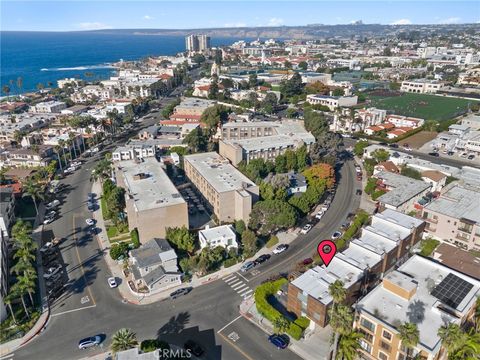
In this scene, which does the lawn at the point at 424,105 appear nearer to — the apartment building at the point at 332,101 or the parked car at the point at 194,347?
the apartment building at the point at 332,101

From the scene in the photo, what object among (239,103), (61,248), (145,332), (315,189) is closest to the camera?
(145,332)

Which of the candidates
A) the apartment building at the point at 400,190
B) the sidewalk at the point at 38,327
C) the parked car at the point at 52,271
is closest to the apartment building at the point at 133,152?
the sidewalk at the point at 38,327

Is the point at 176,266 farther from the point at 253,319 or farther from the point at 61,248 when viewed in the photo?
the point at 61,248

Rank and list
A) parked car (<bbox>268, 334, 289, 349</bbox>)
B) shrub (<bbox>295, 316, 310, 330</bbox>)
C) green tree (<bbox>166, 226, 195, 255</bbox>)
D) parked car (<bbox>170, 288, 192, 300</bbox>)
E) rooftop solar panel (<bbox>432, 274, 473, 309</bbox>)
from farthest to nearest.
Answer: green tree (<bbox>166, 226, 195, 255</bbox>) → parked car (<bbox>170, 288, 192, 300</bbox>) → shrub (<bbox>295, 316, 310, 330</bbox>) → parked car (<bbox>268, 334, 289, 349</bbox>) → rooftop solar panel (<bbox>432, 274, 473, 309</bbox>)

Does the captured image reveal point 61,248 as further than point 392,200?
No

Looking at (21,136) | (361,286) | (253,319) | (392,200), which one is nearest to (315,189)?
(392,200)

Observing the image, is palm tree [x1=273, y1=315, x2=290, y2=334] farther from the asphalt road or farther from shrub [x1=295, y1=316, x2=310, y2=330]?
the asphalt road

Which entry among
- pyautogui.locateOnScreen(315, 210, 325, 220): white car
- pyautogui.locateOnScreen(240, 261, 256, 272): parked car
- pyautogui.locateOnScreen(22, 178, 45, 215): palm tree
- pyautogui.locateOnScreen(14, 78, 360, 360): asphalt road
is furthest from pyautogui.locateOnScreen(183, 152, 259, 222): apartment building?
pyautogui.locateOnScreen(22, 178, 45, 215): palm tree

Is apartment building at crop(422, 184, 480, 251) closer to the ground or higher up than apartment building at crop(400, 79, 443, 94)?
closer to the ground
